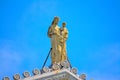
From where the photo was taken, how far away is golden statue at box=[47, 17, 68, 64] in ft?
85.2

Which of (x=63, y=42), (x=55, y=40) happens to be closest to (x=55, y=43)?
(x=55, y=40)

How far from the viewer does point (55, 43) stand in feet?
86.3

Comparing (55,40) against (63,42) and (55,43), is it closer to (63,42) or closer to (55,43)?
(55,43)

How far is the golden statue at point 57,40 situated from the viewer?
25969 millimetres

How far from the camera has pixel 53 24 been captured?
88.5ft

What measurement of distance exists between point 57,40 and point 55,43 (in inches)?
10.9

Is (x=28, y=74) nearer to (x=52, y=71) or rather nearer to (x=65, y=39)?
(x=52, y=71)

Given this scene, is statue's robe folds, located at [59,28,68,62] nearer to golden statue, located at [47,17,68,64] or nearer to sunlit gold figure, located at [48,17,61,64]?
golden statue, located at [47,17,68,64]

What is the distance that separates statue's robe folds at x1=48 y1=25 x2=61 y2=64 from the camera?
84.9ft

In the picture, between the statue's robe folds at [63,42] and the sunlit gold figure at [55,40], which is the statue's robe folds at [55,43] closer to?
the sunlit gold figure at [55,40]

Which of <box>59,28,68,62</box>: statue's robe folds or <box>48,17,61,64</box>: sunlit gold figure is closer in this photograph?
<box>48,17,61,64</box>: sunlit gold figure

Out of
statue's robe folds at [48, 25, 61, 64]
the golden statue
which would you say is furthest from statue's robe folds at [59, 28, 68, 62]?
statue's robe folds at [48, 25, 61, 64]

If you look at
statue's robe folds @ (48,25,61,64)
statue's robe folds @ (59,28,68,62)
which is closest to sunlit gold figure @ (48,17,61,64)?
statue's robe folds @ (48,25,61,64)

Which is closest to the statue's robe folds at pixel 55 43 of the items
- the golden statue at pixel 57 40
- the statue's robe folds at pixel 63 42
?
the golden statue at pixel 57 40
